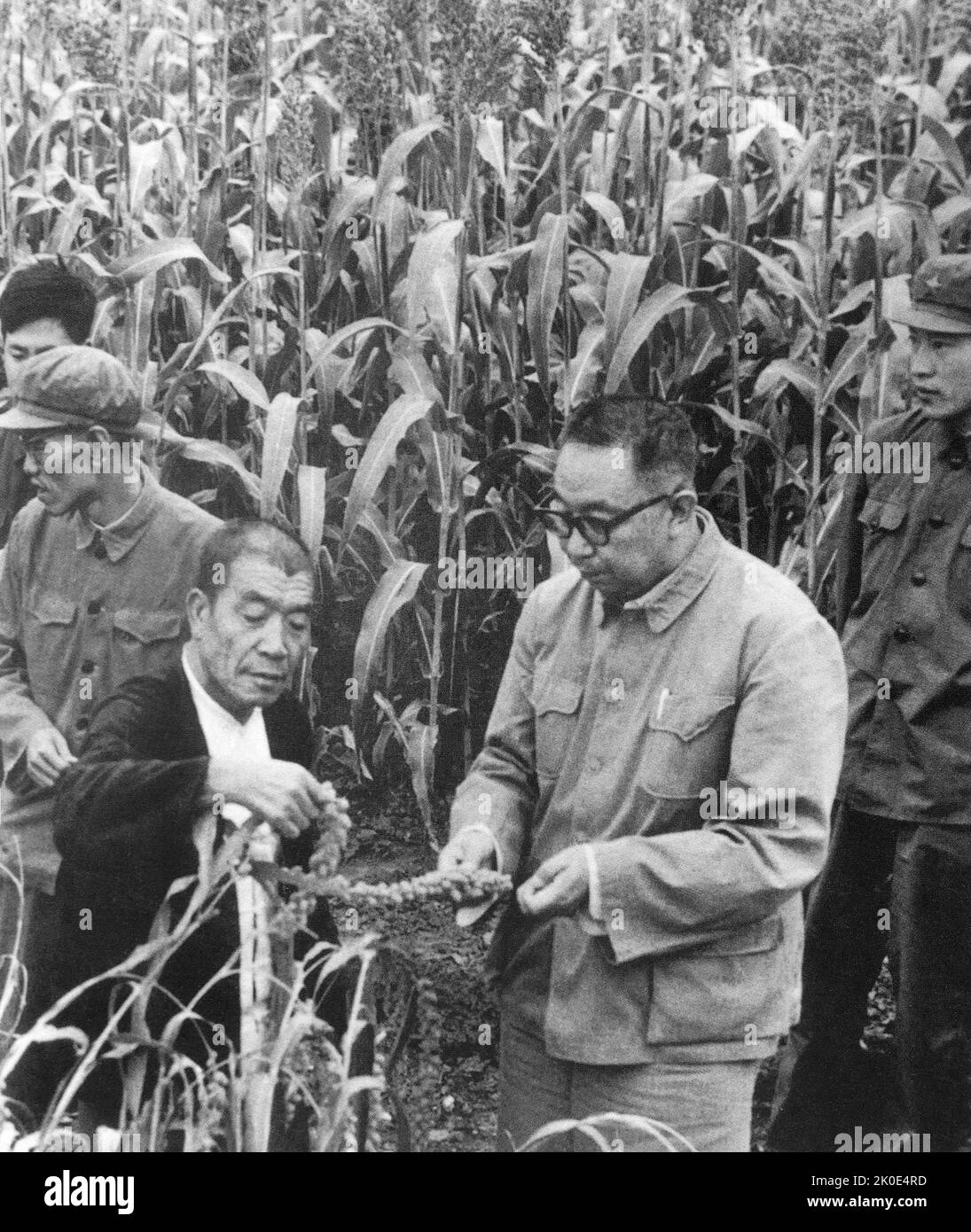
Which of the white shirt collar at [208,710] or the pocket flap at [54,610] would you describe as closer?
the white shirt collar at [208,710]

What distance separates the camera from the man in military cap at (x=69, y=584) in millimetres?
2283

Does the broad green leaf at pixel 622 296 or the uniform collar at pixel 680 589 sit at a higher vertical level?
the broad green leaf at pixel 622 296

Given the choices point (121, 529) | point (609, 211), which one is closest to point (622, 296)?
point (609, 211)

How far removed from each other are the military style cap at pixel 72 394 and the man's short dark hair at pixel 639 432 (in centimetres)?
72

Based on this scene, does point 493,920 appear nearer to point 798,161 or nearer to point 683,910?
point 683,910

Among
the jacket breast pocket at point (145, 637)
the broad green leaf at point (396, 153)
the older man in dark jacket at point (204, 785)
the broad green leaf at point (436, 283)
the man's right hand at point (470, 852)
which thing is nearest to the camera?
the man's right hand at point (470, 852)

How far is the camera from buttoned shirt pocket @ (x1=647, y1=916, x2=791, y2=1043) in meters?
1.98

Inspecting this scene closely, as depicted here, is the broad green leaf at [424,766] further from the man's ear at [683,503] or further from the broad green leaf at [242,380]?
the man's ear at [683,503]

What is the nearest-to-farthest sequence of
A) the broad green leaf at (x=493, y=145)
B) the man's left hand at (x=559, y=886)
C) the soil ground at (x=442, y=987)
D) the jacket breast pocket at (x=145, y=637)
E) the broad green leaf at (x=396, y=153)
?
1. the man's left hand at (x=559, y=886)
2. the jacket breast pocket at (x=145, y=637)
3. the soil ground at (x=442, y=987)
4. the broad green leaf at (x=396, y=153)
5. the broad green leaf at (x=493, y=145)

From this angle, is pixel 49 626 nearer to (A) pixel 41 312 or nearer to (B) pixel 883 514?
(A) pixel 41 312

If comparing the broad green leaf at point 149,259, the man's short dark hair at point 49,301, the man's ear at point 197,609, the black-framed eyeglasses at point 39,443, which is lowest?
the man's ear at point 197,609

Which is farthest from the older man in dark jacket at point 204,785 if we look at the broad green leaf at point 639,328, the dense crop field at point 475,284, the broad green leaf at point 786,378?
the broad green leaf at point 786,378

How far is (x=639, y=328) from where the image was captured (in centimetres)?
245

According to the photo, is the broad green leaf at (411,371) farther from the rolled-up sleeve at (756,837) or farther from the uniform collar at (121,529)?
the rolled-up sleeve at (756,837)
